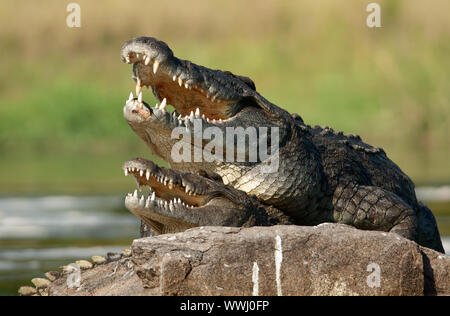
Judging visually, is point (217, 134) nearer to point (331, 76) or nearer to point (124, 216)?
point (124, 216)

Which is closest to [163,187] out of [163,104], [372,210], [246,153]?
[163,104]

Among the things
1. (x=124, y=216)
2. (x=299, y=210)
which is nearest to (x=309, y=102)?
(x=124, y=216)

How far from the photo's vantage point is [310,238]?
555 cm

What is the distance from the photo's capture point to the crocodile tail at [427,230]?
762cm

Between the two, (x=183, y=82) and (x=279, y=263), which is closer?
(x=279, y=263)

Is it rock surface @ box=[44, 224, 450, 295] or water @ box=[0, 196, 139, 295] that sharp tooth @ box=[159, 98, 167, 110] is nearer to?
rock surface @ box=[44, 224, 450, 295]

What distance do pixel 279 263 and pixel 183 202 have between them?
1.22 metres

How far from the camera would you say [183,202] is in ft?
21.0

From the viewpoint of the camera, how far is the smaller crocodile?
6148 millimetres

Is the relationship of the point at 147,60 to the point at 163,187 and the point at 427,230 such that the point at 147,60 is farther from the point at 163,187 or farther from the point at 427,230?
the point at 427,230

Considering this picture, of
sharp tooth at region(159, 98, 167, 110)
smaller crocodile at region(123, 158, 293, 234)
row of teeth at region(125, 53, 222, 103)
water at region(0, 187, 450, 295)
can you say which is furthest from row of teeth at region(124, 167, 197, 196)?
water at region(0, 187, 450, 295)

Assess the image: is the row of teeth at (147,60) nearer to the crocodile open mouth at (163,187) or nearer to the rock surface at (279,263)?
the crocodile open mouth at (163,187)

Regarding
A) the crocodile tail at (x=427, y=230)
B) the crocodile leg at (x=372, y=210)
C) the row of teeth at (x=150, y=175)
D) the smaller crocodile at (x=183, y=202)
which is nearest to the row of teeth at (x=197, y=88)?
the smaller crocodile at (x=183, y=202)
